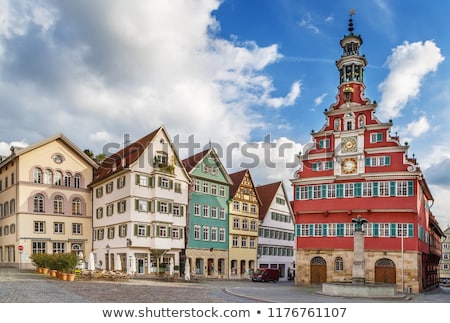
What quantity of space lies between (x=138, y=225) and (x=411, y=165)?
17255 mm

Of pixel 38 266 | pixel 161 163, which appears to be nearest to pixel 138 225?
pixel 161 163

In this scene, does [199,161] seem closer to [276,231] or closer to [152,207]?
[152,207]

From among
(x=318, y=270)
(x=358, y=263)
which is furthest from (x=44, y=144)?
(x=358, y=263)

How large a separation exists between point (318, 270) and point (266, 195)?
13454mm

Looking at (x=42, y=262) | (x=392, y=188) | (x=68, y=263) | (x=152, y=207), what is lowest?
(x=42, y=262)

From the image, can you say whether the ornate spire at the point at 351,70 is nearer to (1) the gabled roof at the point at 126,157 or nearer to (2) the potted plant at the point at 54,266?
(1) the gabled roof at the point at 126,157

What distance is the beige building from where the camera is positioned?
104 feet

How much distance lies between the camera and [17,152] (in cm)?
3142

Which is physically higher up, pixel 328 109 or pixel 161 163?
pixel 328 109

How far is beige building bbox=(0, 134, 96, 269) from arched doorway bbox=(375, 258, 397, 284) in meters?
19.4

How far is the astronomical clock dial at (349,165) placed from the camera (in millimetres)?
31234

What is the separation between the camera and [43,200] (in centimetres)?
3256


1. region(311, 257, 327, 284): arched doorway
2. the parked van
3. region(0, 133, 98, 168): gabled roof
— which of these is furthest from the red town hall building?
region(0, 133, 98, 168): gabled roof
